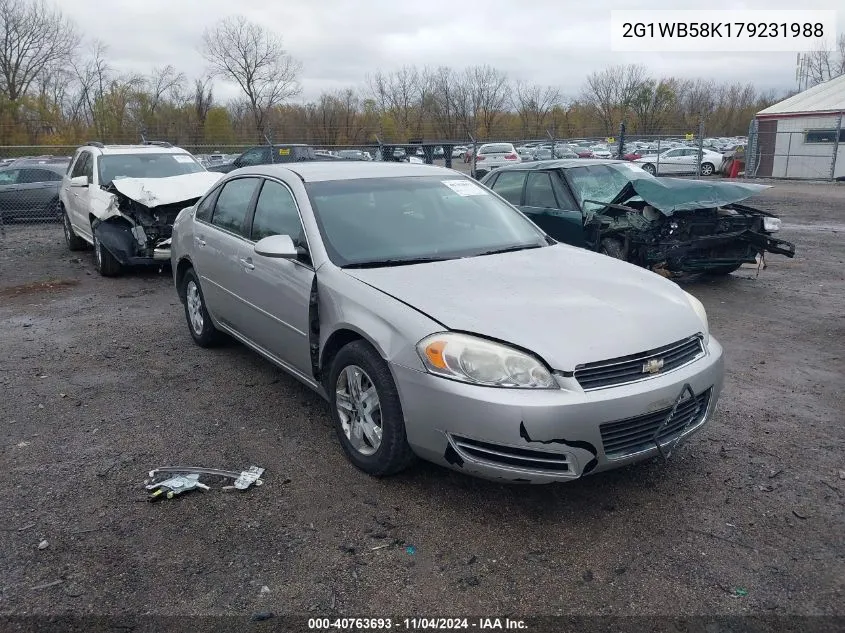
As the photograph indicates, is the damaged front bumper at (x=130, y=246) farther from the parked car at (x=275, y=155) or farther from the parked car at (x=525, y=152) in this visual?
the parked car at (x=525, y=152)

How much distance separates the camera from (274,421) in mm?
4512

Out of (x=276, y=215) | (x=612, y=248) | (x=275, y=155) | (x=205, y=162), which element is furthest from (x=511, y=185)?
(x=205, y=162)

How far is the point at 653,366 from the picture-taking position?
125 inches

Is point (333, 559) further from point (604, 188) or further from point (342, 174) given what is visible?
point (604, 188)

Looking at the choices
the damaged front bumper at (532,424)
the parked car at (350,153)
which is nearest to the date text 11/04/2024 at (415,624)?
the damaged front bumper at (532,424)

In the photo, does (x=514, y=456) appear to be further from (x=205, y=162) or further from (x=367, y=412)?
(x=205, y=162)

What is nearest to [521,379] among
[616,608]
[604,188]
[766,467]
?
[616,608]

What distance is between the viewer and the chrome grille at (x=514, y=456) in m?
3.01

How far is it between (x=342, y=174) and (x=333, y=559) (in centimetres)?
264

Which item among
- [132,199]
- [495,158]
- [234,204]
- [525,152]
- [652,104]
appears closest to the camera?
[234,204]

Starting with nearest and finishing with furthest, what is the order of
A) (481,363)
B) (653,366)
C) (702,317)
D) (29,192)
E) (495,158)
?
(481,363) < (653,366) < (702,317) < (29,192) < (495,158)

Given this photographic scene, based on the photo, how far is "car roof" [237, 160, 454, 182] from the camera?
464 cm

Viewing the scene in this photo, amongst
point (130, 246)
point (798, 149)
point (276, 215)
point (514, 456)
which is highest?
point (798, 149)

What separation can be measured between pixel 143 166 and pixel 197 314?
5.34 metres
